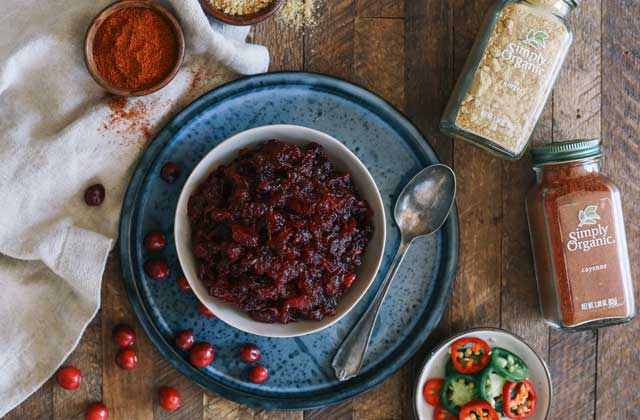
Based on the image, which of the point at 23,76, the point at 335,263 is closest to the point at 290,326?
the point at 335,263

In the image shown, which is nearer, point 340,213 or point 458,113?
point 340,213

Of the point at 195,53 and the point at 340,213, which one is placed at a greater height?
the point at 195,53

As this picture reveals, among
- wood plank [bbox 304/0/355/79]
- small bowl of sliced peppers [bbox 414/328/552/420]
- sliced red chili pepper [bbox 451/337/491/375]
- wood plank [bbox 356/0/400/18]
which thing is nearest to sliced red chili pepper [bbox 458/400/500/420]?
small bowl of sliced peppers [bbox 414/328/552/420]

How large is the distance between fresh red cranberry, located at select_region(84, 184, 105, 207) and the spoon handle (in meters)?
0.90

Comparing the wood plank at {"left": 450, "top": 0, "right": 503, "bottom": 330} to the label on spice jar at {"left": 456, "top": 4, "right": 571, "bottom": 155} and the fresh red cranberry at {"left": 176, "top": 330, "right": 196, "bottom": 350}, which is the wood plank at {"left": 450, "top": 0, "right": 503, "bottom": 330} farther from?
the fresh red cranberry at {"left": 176, "top": 330, "right": 196, "bottom": 350}

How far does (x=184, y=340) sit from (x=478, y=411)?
98 centimetres

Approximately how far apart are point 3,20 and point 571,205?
1.84 metres

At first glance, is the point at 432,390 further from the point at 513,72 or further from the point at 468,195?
the point at 513,72

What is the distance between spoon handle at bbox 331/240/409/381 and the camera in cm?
202

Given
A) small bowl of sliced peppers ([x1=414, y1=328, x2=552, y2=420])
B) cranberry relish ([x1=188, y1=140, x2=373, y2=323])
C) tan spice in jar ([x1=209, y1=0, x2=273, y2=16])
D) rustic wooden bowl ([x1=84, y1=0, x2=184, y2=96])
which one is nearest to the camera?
cranberry relish ([x1=188, y1=140, x2=373, y2=323])

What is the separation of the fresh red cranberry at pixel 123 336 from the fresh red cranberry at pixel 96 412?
0.21 metres

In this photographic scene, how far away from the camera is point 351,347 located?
6.64 ft

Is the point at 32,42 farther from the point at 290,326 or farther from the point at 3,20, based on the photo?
the point at 290,326

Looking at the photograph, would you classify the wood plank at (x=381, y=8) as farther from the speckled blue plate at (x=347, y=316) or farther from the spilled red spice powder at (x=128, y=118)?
the spilled red spice powder at (x=128, y=118)
